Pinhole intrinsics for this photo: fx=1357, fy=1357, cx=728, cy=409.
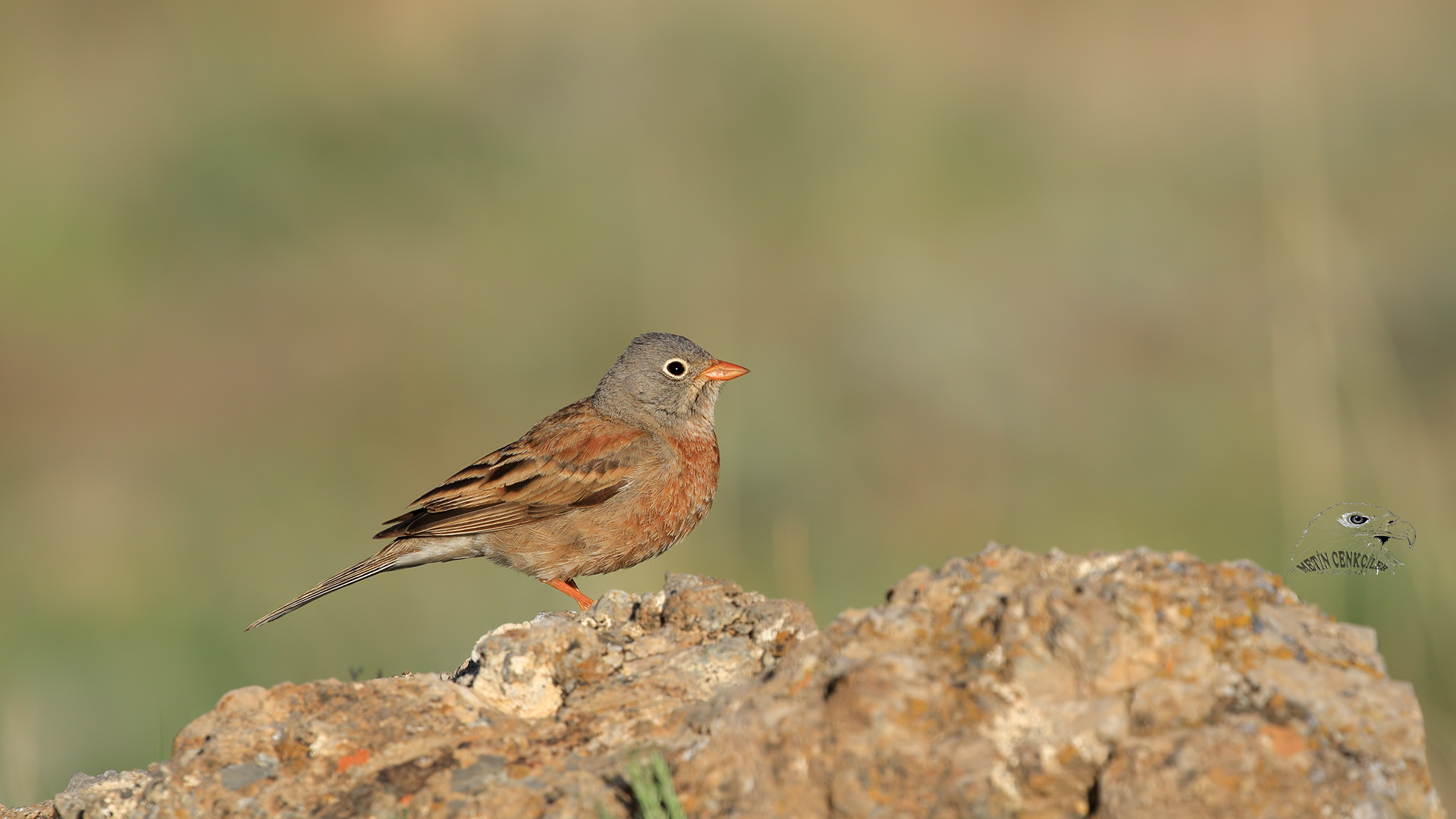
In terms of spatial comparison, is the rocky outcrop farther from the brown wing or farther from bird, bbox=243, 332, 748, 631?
the brown wing

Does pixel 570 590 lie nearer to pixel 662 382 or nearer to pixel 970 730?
pixel 662 382

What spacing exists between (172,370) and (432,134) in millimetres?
4145

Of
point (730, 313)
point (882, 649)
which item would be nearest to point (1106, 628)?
point (882, 649)

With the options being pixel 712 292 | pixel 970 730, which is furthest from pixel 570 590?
pixel 712 292

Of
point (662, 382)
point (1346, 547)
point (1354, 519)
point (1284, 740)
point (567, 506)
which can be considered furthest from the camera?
point (662, 382)

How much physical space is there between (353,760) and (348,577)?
10.8 ft

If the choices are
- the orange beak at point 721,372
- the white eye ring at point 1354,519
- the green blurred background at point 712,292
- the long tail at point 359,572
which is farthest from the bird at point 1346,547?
the long tail at point 359,572

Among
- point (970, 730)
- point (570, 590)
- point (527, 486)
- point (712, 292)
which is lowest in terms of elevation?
point (970, 730)

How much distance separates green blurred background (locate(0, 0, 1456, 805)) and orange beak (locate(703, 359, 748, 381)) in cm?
133

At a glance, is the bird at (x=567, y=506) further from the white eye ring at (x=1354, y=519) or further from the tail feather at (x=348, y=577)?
the white eye ring at (x=1354, y=519)

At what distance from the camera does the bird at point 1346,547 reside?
4266mm

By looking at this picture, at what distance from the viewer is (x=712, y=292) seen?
44.1ft

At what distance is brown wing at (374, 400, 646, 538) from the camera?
7.00 m

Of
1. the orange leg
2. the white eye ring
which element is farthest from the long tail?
the white eye ring
